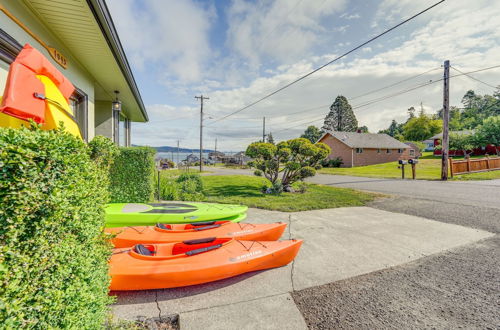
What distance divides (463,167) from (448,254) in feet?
54.7

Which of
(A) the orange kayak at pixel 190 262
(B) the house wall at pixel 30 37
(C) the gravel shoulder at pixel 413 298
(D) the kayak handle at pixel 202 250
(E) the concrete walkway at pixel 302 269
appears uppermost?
(B) the house wall at pixel 30 37

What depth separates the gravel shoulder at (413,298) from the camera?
2.20 meters

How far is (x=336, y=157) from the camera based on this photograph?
2961 cm

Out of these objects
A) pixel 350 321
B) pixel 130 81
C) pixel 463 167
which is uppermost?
pixel 130 81

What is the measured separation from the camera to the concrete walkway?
7.42 feet

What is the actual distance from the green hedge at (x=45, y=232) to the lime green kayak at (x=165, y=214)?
2579mm

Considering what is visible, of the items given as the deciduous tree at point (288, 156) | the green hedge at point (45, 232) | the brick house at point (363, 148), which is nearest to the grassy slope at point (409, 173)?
the brick house at point (363, 148)

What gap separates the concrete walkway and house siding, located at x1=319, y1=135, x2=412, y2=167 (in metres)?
23.7

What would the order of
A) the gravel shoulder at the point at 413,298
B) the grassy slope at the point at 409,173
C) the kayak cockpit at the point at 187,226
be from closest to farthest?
the gravel shoulder at the point at 413,298, the kayak cockpit at the point at 187,226, the grassy slope at the point at 409,173

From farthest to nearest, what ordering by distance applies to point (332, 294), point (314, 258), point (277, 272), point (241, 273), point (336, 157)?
point (336, 157)
point (314, 258)
point (277, 272)
point (241, 273)
point (332, 294)

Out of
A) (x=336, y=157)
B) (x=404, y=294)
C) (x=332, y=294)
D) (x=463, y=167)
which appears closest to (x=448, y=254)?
(x=404, y=294)

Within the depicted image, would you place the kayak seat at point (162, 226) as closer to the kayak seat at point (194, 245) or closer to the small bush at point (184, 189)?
→ the kayak seat at point (194, 245)

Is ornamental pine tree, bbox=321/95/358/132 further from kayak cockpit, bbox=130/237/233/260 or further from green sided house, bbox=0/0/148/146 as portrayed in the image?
kayak cockpit, bbox=130/237/233/260

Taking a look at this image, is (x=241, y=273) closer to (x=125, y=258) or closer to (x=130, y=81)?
(x=125, y=258)
